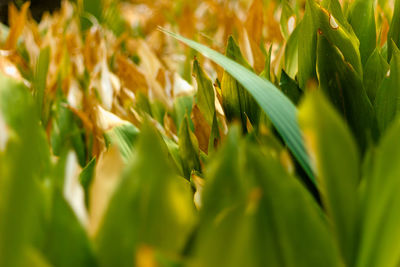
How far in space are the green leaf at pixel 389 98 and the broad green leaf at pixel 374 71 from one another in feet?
0.26

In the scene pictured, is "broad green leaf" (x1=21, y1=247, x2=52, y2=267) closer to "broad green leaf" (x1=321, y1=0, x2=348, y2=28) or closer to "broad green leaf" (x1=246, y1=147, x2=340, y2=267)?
"broad green leaf" (x1=246, y1=147, x2=340, y2=267)

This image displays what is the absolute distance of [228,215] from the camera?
0.31 meters

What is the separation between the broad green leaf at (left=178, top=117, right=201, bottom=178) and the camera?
716 mm

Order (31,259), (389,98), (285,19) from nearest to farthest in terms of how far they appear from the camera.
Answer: (31,259) < (389,98) < (285,19)

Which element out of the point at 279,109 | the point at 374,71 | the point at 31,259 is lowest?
the point at 374,71

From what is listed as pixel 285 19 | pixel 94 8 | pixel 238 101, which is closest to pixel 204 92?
pixel 238 101

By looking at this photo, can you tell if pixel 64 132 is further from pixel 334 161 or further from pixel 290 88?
pixel 334 161

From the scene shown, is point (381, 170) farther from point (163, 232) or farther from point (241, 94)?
point (241, 94)

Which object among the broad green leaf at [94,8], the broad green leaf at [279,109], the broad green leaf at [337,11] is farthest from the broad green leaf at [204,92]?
the broad green leaf at [94,8]

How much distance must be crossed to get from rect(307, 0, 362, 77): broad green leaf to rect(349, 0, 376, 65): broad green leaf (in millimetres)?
131

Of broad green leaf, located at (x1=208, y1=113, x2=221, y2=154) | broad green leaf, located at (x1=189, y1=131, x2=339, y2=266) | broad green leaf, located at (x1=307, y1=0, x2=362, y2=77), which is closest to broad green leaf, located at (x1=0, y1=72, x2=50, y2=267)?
broad green leaf, located at (x1=189, y1=131, x2=339, y2=266)

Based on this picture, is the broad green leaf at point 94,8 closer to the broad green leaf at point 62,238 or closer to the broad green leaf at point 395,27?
the broad green leaf at point 395,27

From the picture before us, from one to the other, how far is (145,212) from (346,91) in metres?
0.42

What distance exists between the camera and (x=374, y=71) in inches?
28.7
